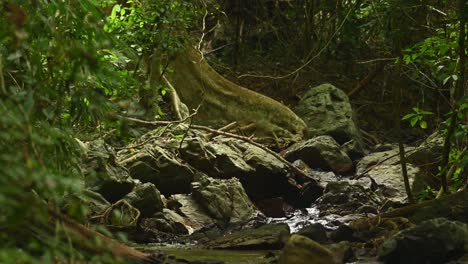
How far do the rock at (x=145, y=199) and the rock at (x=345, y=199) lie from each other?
221 cm

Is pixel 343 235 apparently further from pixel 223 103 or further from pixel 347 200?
pixel 223 103

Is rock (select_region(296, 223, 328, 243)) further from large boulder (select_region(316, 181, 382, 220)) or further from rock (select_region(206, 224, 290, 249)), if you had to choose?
large boulder (select_region(316, 181, 382, 220))

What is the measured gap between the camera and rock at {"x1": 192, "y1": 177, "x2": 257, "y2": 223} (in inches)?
336

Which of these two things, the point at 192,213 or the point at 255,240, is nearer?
the point at 255,240

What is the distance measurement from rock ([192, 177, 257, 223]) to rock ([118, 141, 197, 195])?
0.31 metres

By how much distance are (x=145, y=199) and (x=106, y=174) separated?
49 centimetres

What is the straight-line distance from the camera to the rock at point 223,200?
28.0 ft

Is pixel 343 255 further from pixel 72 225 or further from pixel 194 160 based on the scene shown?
pixel 194 160

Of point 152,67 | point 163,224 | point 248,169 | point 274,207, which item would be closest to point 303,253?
point 163,224

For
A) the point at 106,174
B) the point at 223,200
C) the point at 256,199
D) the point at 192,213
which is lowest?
the point at 256,199

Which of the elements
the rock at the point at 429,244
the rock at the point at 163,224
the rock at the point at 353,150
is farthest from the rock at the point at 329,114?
Result: the rock at the point at 429,244

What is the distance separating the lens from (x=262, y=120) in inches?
517

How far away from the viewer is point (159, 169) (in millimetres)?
8961

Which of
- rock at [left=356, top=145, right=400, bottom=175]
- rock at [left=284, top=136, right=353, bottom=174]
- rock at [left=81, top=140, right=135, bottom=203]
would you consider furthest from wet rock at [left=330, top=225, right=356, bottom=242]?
rock at [left=284, top=136, right=353, bottom=174]
